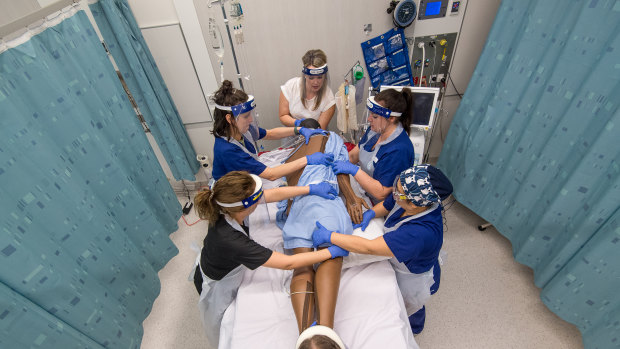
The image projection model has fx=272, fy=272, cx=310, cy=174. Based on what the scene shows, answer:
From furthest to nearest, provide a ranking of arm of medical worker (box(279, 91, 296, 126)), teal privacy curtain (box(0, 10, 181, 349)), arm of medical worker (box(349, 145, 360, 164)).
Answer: arm of medical worker (box(279, 91, 296, 126))
arm of medical worker (box(349, 145, 360, 164))
teal privacy curtain (box(0, 10, 181, 349))

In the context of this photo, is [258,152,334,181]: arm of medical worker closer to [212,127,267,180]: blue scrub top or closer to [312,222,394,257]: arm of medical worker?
[212,127,267,180]: blue scrub top

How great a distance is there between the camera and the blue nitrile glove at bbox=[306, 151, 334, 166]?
1.83 m

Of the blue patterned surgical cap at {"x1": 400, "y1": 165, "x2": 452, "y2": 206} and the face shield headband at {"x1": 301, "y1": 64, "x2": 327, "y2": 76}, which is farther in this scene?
the face shield headband at {"x1": 301, "y1": 64, "x2": 327, "y2": 76}

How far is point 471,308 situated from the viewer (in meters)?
1.89

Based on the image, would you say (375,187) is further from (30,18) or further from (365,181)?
(30,18)

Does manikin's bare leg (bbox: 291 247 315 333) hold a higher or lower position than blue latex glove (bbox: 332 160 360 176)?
lower

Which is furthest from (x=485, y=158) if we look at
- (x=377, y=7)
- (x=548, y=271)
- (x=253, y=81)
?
(x=253, y=81)

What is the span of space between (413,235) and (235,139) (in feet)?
3.89

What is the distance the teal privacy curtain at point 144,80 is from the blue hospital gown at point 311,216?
144 centimetres

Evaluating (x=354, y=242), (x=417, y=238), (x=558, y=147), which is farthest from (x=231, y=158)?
(x=558, y=147)

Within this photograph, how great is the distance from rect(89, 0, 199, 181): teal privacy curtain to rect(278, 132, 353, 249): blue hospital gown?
1.44 meters

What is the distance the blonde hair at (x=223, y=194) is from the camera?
3.87 ft

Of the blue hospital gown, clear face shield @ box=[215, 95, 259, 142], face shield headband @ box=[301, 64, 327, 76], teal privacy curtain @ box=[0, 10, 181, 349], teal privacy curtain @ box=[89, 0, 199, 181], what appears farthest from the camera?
face shield headband @ box=[301, 64, 327, 76]

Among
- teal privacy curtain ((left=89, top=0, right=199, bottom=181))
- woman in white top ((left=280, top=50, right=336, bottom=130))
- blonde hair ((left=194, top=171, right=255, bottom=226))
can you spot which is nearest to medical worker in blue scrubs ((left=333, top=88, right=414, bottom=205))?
woman in white top ((left=280, top=50, right=336, bottom=130))
